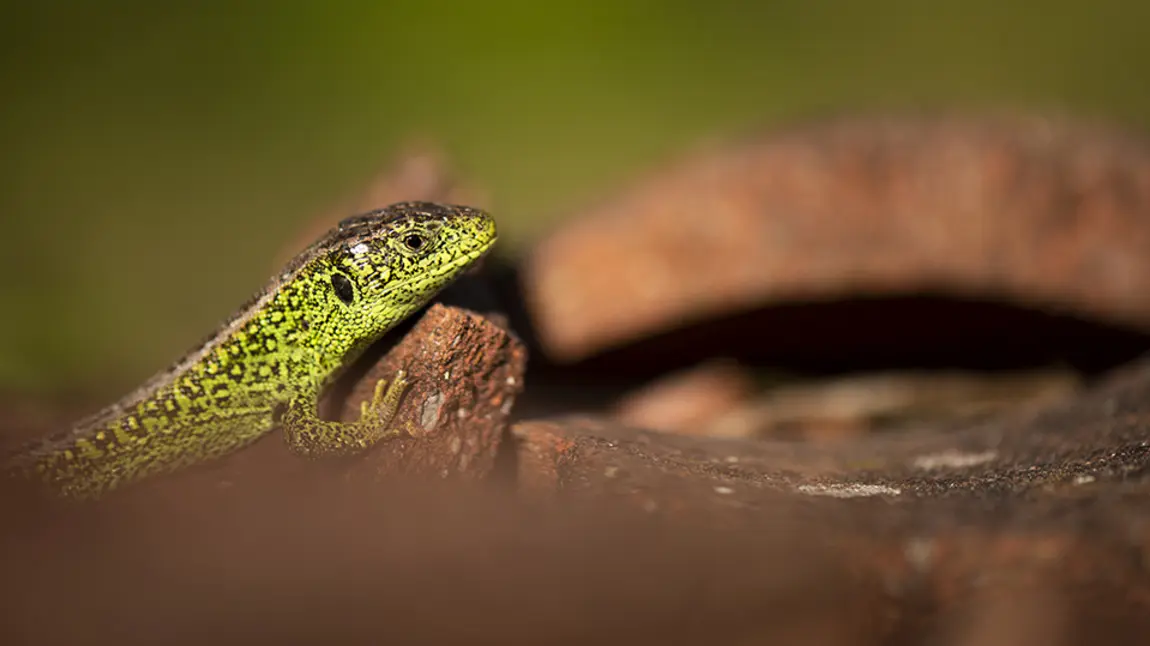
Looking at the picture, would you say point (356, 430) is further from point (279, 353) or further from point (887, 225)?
point (887, 225)

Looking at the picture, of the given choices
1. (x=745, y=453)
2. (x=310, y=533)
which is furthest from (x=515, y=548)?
(x=745, y=453)

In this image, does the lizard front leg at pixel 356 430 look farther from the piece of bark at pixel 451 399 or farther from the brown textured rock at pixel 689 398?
the brown textured rock at pixel 689 398

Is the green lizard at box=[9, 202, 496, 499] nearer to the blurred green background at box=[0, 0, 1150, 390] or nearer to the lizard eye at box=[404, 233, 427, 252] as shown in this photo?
the lizard eye at box=[404, 233, 427, 252]

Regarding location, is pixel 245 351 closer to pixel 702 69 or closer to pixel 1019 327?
pixel 1019 327

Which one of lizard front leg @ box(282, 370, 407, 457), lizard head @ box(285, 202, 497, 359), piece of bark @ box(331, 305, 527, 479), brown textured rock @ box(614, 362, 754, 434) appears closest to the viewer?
piece of bark @ box(331, 305, 527, 479)

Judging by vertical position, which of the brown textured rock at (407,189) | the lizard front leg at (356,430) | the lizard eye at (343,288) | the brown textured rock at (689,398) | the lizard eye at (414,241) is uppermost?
the brown textured rock at (407,189)

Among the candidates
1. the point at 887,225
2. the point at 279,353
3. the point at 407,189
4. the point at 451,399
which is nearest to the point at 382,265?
the point at 279,353

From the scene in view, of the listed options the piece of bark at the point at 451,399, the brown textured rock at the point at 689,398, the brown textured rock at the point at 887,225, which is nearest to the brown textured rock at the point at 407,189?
the brown textured rock at the point at 887,225

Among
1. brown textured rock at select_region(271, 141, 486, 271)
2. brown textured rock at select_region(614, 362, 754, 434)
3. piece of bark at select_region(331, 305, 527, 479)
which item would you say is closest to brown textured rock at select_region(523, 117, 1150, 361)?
brown textured rock at select_region(614, 362, 754, 434)
